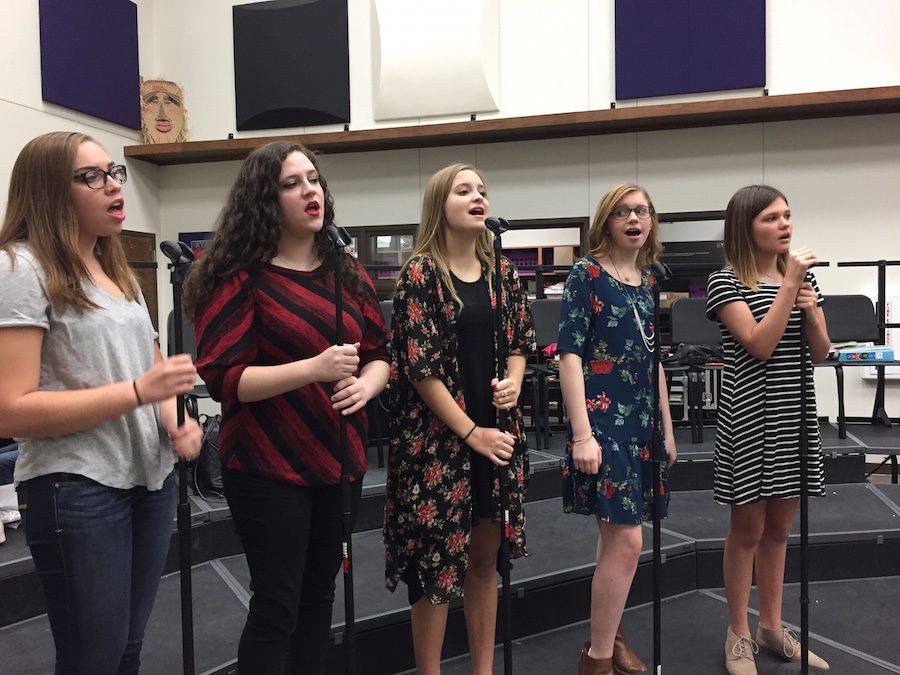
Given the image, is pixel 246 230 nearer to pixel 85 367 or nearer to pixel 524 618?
pixel 85 367

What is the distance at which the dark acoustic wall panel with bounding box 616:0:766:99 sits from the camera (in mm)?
4797

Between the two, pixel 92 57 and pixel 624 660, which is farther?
pixel 92 57

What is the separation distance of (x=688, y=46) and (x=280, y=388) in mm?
4787

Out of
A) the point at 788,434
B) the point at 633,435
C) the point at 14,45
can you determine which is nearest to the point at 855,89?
the point at 788,434

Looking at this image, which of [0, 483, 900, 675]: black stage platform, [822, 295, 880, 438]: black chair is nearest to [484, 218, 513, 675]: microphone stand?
[0, 483, 900, 675]: black stage platform

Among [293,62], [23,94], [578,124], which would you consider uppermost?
[293,62]

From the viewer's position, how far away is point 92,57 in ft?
16.9

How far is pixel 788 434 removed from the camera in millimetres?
1788

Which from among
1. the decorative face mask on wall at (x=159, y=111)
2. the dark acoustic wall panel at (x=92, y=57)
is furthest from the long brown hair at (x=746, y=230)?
the decorative face mask on wall at (x=159, y=111)

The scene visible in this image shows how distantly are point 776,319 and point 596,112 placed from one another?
356cm

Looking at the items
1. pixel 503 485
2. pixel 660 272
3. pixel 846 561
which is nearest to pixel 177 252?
pixel 503 485

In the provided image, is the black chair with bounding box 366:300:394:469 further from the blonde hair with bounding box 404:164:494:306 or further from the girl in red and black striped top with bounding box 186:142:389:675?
the girl in red and black striped top with bounding box 186:142:389:675

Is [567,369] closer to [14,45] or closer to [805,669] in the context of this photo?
[805,669]

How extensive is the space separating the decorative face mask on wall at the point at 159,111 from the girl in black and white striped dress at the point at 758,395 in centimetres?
514
